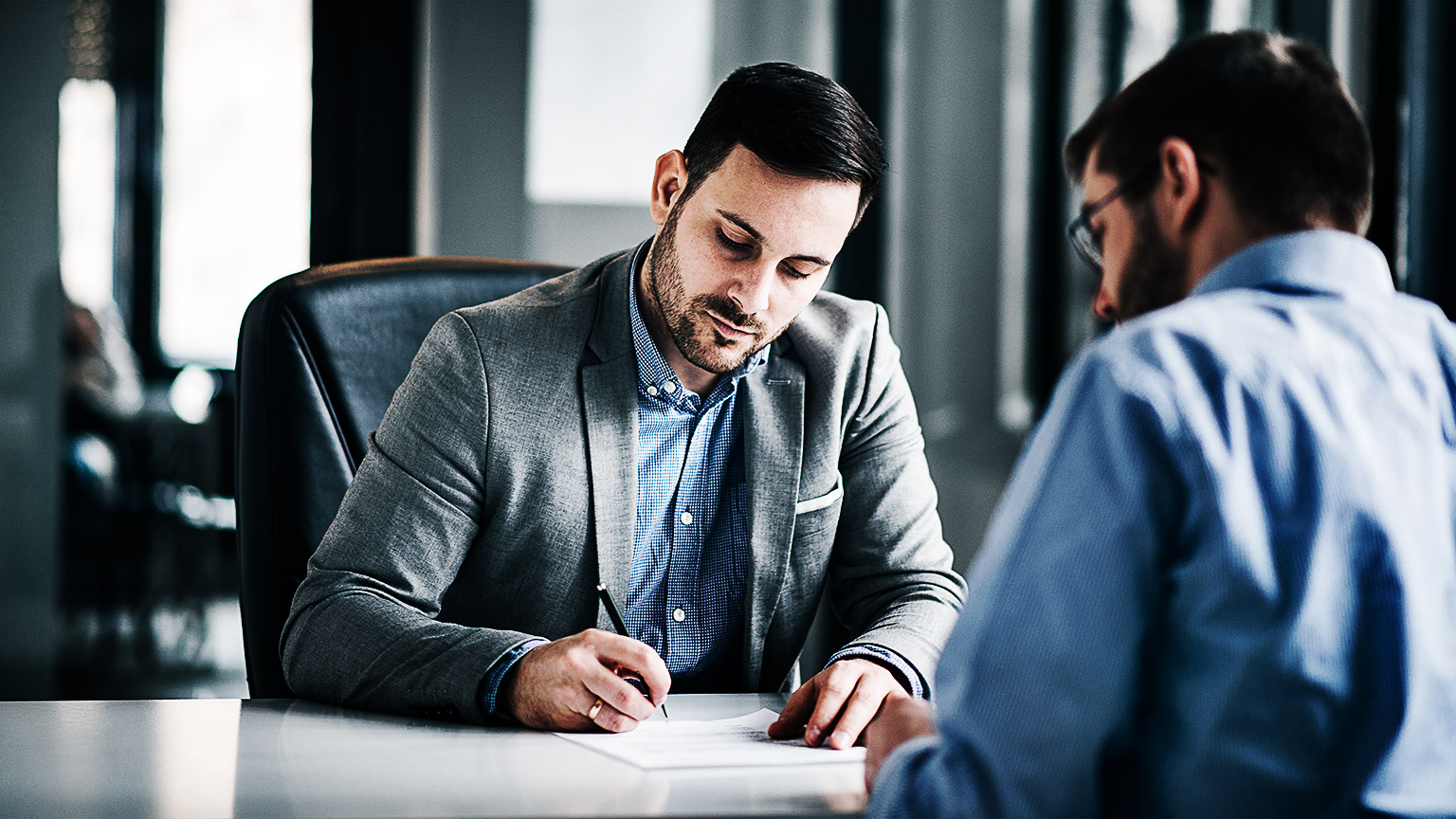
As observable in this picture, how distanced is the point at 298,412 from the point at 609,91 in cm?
296

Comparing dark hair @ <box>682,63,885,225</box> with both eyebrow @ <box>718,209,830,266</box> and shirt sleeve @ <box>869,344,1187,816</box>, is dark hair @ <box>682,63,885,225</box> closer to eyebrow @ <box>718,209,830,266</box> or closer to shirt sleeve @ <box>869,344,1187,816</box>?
→ eyebrow @ <box>718,209,830,266</box>

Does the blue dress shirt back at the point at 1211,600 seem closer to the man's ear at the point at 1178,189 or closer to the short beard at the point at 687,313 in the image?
the man's ear at the point at 1178,189

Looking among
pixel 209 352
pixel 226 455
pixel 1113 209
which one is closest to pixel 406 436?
pixel 1113 209

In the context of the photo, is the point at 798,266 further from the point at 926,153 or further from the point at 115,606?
the point at 115,606

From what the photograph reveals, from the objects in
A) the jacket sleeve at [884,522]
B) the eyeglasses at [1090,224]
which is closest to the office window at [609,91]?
the jacket sleeve at [884,522]

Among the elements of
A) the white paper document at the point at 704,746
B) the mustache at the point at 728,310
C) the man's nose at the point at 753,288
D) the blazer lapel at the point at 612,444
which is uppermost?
the man's nose at the point at 753,288

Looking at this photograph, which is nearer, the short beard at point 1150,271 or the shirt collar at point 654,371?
the short beard at point 1150,271

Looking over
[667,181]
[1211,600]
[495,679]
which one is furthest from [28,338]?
[1211,600]

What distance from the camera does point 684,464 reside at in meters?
1.43

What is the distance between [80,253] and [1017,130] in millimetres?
4762

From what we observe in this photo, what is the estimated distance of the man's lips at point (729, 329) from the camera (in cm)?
136

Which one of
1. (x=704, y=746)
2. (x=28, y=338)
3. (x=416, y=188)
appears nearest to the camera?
(x=704, y=746)

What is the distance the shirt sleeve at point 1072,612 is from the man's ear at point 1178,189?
166mm

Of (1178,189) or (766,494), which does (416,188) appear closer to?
(766,494)
